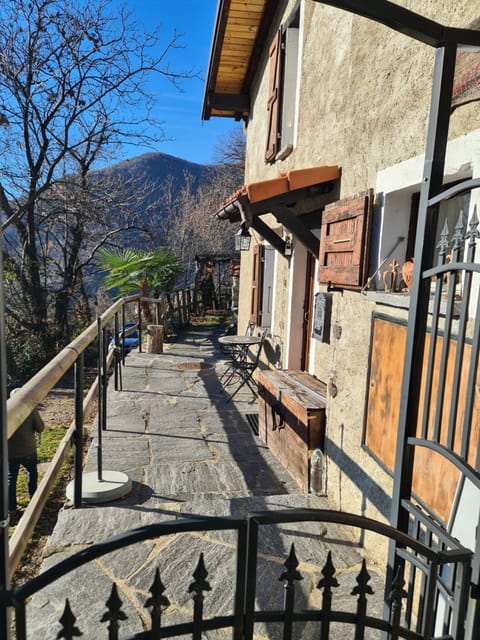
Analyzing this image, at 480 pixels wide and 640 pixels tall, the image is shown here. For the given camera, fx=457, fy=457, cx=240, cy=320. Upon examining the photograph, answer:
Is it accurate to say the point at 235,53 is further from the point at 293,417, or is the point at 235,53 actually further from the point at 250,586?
the point at 250,586

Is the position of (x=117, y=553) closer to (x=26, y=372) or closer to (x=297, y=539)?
(x=297, y=539)

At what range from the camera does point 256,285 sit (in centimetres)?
713

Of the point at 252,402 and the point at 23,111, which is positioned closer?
the point at 252,402

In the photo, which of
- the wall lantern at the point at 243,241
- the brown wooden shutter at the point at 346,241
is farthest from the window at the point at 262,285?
the brown wooden shutter at the point at 346,241

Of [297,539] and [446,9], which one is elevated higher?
[446,9]

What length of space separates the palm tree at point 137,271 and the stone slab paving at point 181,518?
385 cm

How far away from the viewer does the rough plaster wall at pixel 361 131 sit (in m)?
2.25

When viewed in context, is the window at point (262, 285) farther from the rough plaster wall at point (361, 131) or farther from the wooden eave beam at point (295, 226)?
the rough plaster wall at point (361, 131)

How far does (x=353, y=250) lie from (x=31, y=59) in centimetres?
963

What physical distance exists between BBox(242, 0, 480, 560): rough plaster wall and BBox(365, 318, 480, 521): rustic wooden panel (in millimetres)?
114

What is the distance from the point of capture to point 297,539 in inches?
105

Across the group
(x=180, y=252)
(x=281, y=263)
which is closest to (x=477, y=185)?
(x=281, y=263)

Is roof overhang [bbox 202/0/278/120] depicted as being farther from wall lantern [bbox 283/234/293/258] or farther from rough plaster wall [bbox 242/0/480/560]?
wall lantern [bbox 283/234/293/258]

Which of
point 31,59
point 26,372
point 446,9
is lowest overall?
point 26,372
